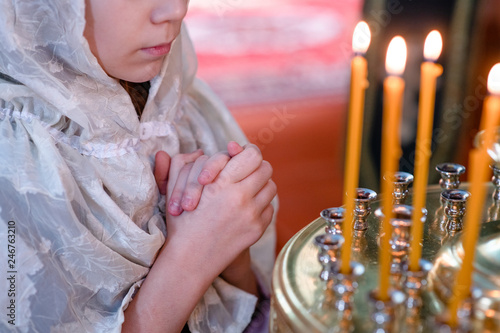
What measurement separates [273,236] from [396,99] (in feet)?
2.26

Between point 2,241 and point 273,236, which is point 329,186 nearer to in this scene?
point 273,236

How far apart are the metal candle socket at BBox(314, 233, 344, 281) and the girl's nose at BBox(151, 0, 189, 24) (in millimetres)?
338

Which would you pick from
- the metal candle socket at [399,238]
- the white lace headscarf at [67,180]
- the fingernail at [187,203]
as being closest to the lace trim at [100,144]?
the white lace headscarf at [67,180]

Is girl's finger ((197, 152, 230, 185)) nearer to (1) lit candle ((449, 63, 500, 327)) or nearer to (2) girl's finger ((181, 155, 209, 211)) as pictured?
(2) girl's finger ((181, 155, 209, 211))

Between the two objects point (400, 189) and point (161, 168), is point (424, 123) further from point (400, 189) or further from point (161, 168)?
point (161, 168)

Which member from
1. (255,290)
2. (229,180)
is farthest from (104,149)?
(255,290)

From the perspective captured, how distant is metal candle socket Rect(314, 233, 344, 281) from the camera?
0.56 metres

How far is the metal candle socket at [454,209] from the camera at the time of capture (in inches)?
27.1

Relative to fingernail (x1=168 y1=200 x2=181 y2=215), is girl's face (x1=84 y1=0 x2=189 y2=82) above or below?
above

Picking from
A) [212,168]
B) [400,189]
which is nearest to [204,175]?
[212,168]

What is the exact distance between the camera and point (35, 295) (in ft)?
2.41

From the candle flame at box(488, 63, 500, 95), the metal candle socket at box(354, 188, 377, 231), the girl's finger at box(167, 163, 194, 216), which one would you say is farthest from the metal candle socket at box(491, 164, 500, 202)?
the girl's finger at box(167, 163, 194, 216)

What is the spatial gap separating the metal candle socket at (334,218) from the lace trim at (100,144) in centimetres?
33

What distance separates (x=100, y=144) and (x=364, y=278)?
40 centimetres
